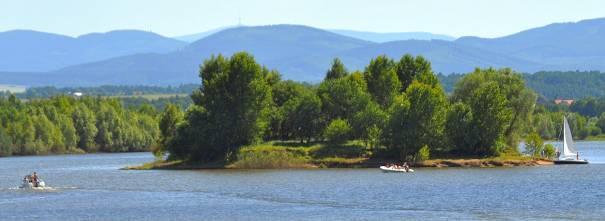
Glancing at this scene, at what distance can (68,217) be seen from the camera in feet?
236

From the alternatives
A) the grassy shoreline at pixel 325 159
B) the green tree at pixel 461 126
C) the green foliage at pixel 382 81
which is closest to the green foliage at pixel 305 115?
the grassy shoreline at pixel 325 159

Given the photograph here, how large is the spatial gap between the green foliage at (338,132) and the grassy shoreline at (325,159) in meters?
0.87

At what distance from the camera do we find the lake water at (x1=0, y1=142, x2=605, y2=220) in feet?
232

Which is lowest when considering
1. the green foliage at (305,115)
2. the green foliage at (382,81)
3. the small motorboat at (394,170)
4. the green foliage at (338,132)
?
the small motorboat at (394,170)

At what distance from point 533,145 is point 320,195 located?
166 feet

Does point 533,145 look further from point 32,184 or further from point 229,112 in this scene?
point 32,184

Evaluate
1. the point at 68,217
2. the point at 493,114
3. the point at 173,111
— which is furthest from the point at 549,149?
the point at 68,217

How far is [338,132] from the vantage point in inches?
4897

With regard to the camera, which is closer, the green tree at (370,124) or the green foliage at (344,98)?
the green tree at (370,124)

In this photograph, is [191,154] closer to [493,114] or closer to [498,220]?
[493,114]

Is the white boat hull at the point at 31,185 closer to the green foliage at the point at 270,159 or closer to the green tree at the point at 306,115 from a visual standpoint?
the green foliage at the point at 270,159

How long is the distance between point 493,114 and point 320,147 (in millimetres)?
19583

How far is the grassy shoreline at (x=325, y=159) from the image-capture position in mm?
120369

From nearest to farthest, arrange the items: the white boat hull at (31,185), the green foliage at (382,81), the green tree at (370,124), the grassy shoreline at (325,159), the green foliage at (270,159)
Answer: the white boat hull at (31,185) < the grassy shoreline at (325,159) < the green tree at (370,124) < the green foliage at (270,159) < the green foliage at (382,81)
